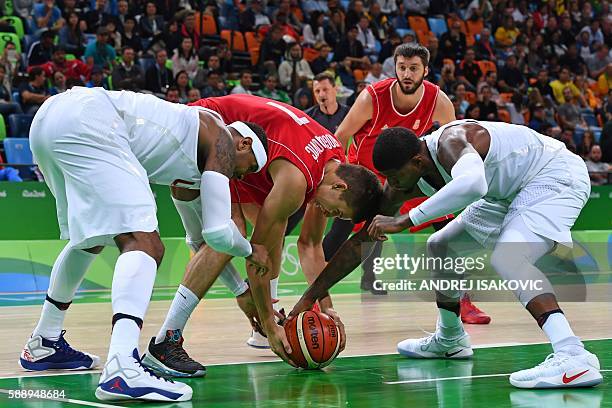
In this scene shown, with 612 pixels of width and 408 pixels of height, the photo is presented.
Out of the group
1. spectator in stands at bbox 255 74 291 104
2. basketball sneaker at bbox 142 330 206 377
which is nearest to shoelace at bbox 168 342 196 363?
basketball sneaker at bbox 142 330 206 377

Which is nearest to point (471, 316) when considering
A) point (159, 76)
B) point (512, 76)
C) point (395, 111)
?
point (395, 111)

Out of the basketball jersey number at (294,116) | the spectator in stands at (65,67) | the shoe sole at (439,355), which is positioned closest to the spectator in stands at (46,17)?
the spectator in stands at (65,67)

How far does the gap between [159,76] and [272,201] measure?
1025cm

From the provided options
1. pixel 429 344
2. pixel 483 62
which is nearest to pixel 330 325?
pixel 429 344

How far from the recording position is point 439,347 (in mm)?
6551

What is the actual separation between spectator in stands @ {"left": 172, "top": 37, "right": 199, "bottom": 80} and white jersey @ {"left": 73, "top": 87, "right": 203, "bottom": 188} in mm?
11185

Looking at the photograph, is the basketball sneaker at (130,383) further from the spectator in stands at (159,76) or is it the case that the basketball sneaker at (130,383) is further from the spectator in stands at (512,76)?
the spectator in stands at (512,76)

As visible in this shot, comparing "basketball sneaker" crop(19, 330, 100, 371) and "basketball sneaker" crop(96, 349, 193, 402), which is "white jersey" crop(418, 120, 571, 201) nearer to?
"basketball sneaker" crop(96, 349, 193, 402)

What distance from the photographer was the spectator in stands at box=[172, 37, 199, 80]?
16453 millimetres

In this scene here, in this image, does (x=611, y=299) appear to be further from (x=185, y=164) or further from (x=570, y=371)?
(x=185, y=164)

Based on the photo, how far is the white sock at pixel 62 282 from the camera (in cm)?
592

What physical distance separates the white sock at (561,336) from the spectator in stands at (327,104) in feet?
19.1

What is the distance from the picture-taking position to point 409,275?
538 inches

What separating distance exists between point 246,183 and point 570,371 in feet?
8.17
